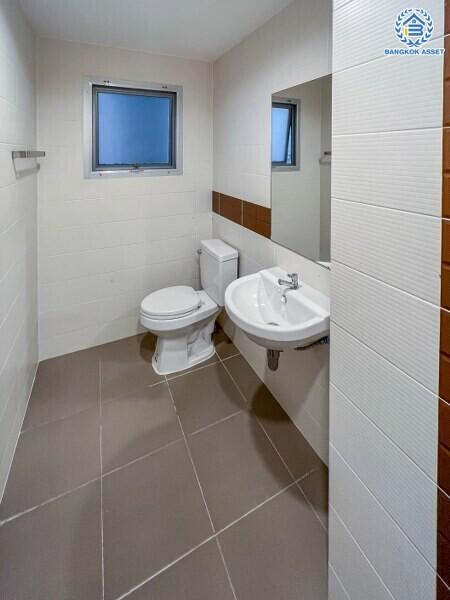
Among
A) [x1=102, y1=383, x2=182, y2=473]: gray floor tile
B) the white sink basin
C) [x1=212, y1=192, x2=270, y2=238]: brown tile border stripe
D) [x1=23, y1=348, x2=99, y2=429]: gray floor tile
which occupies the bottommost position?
[x1=102, y1=383, x2=182, y2=473]: gray floor tile

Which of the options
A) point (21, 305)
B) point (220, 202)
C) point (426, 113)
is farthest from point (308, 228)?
point (21, 305)

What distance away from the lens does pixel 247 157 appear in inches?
87.9

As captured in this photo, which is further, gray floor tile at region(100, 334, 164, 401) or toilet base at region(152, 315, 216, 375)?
toilet base at region(152, 315, 216, 375)

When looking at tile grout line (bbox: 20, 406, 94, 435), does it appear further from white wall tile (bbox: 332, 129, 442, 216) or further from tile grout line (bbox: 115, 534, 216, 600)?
white wall tile (bbox: 332, 129, 442, 216)

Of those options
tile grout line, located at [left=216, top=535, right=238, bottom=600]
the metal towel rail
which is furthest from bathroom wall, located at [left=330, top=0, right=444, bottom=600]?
the metal towel rail

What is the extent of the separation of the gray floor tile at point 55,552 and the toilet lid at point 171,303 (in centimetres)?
110

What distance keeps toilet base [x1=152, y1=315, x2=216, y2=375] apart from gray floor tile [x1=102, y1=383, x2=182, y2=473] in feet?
0.63

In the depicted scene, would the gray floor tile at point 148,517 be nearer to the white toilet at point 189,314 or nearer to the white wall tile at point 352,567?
the white wall tile at point 352,567

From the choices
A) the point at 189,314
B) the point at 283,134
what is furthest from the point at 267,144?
the point at 189,314

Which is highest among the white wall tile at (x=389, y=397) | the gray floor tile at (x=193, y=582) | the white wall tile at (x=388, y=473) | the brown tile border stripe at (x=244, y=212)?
the brown tile border stripe at (x=244, y=212)

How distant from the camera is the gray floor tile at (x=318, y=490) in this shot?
149 cm

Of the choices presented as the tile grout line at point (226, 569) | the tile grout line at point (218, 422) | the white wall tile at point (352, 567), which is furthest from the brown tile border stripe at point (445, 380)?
the tile grout line at point (218, 422)

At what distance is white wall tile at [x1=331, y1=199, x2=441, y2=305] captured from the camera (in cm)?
72

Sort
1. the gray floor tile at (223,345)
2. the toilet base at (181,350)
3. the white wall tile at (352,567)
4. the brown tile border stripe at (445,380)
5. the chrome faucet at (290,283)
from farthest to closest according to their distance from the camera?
the gray floor tile at (223,345) < the toilet base at (181,350) < the chrome faucet at (290,283) < the white wall tile at (352,567) < the brown tile border stripe at (445,380)
